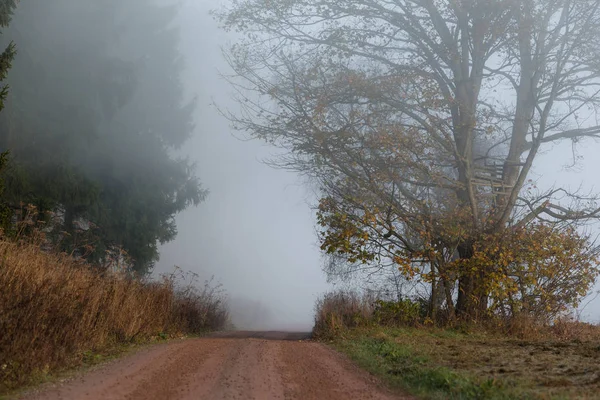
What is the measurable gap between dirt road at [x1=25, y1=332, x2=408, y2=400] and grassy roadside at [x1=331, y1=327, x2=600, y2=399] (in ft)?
1.79

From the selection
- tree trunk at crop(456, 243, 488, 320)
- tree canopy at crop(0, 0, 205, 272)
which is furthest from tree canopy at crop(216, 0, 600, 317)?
tree canopy at crop(0, 0, 205, 272)

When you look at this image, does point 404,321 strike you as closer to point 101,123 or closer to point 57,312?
point 57,312

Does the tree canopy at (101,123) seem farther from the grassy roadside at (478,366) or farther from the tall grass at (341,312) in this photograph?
the grassy roadside at (478,366)

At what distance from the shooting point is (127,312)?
477 inches

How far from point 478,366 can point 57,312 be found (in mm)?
5940

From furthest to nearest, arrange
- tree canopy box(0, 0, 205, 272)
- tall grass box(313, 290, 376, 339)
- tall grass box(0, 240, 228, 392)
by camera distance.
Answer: tree canopy box(0, 0, 205, 272) → tall grass box(313, 290, 376, 339) → tall grass box(0, 240, 228, 392)

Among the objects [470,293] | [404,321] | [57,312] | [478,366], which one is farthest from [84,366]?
[470,293]

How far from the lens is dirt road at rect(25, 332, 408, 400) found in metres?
6.55

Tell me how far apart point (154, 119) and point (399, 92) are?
1673cm

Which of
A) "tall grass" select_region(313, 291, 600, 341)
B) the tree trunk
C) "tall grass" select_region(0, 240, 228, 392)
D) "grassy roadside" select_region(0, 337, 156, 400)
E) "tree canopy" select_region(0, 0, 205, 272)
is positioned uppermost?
"tree canopy" select_region(0, 0, 205, 272)

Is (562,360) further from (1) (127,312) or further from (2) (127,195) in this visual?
(2) (127,195)

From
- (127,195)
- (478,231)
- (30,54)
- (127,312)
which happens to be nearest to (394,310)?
(478,231)

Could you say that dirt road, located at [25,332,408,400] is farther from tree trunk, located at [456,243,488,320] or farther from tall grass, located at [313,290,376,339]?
tree trunk, located at [456,243,488,320]

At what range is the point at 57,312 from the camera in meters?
8.09
